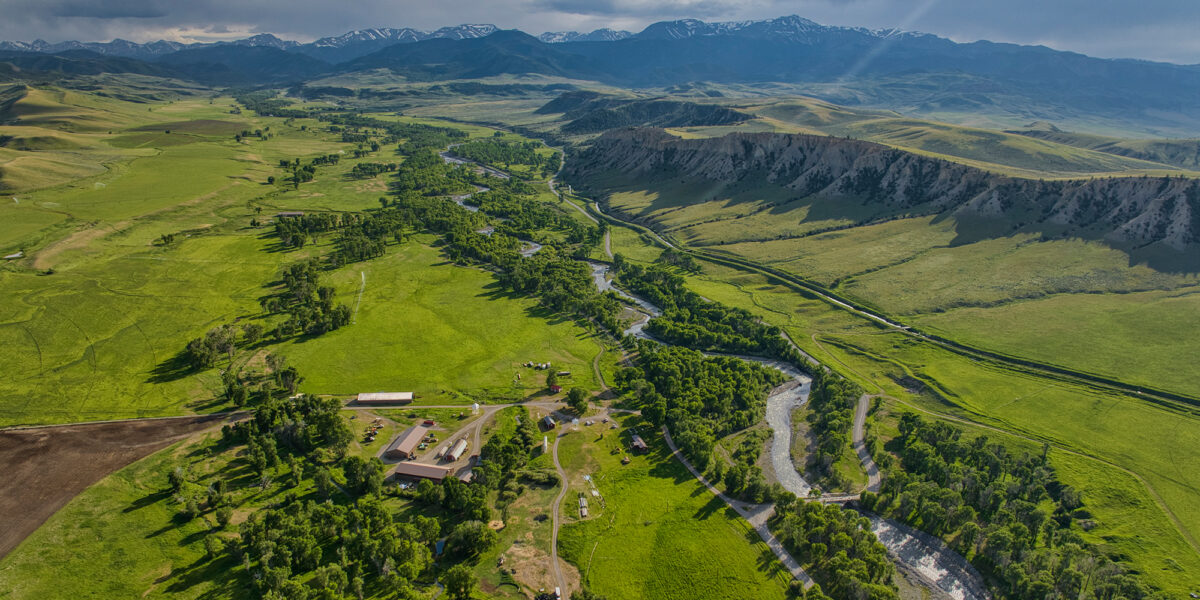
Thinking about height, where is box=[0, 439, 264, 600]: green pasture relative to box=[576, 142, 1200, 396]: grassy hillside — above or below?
below

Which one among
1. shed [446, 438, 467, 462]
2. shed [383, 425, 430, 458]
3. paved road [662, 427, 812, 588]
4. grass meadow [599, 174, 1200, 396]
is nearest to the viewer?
paved road [662, 427, 812, 588]

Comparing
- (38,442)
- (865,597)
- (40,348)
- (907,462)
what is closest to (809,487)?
(907,462)

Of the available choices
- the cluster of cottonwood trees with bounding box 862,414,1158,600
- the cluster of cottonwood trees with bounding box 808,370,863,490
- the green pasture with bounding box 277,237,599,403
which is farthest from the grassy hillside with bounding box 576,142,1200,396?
the green pasture with bounding box 277,237,599,403

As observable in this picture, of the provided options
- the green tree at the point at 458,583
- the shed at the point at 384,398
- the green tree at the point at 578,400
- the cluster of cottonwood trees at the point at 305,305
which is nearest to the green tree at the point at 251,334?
the cluster of cottonwood trees at the point at 305,305

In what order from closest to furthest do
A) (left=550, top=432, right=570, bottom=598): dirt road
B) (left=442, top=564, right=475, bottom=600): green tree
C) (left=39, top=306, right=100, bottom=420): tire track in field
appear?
(left=442, top=564, right=475, bottom=600): green tree < (left=550, top=432, right=570, bottom=598): dirt road < (left=39, top=306, right=100, bottom=420): tire track in field

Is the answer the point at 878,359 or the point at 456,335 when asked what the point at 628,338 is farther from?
the point at 878,359

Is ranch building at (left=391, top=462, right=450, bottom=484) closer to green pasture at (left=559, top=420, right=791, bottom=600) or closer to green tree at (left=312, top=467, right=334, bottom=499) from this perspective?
green tree at (left=312, top=467, right=334, bottom=499)
